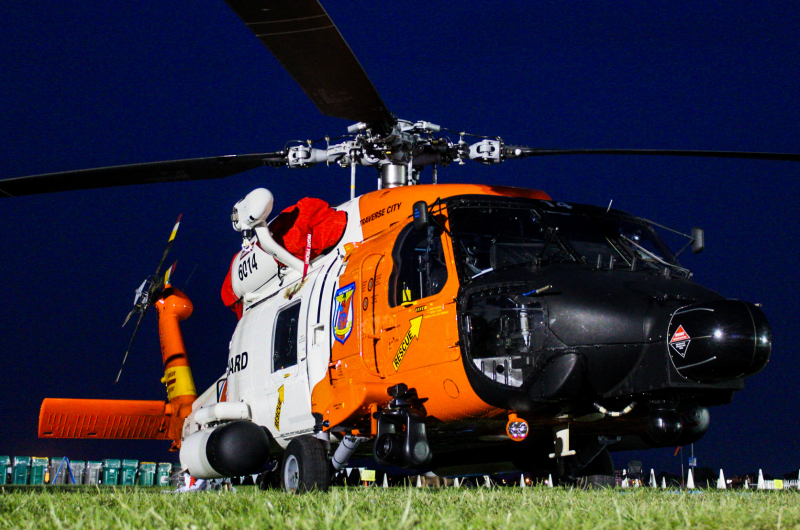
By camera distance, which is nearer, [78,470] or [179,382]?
[179,382]

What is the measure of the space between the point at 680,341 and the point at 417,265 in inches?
90.7

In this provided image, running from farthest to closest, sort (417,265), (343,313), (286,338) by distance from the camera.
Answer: (286,338) → (343,313) → (417,265)

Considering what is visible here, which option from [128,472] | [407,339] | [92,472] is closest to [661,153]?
[407,339]

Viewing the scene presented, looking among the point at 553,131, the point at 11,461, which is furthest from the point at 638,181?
the point at 11,461

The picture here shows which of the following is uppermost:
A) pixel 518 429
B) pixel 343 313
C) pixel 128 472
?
pixel 343 313

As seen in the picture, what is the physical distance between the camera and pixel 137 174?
27.1ft

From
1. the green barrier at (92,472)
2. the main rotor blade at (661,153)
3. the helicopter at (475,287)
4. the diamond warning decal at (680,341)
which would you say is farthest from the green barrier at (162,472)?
the diamond warning decal at (680,341)

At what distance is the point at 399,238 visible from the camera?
6.73 metres

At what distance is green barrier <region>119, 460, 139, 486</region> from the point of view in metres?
20.5

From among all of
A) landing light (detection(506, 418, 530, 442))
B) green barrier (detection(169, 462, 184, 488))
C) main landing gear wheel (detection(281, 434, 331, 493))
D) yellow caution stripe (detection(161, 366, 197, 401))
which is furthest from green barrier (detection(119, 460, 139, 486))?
landing light (detection(506, 418, 530, 442))

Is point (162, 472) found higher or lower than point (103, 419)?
lower

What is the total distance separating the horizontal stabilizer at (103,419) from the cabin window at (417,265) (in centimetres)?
604

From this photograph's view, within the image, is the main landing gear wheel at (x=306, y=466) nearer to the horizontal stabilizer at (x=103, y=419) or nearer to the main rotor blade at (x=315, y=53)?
the main rotor blade at (x=315, y=53)

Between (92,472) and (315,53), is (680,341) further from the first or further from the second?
(92,472)
